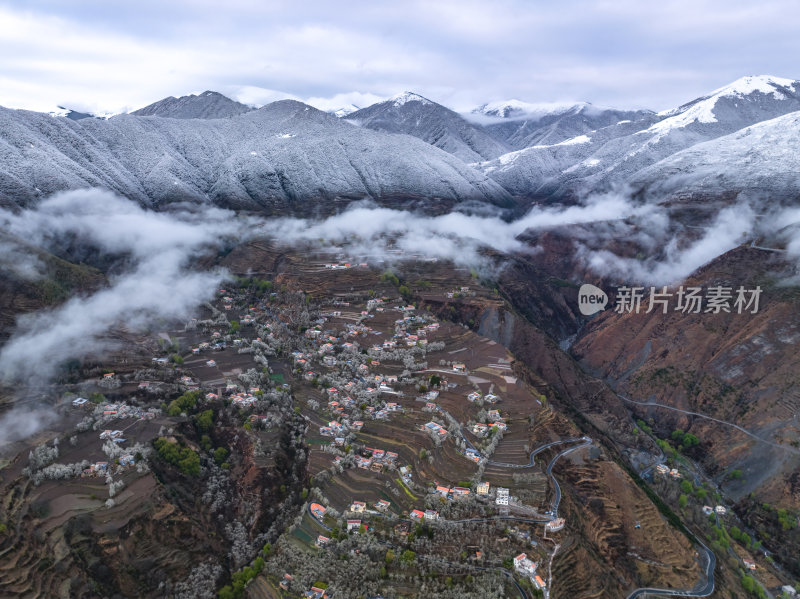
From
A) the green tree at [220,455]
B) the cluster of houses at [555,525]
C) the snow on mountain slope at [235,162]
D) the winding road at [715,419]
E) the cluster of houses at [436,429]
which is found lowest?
the winding road at [715,419]

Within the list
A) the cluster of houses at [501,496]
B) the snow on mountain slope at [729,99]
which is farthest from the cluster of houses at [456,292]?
the snow on mountain slope at [729,99]

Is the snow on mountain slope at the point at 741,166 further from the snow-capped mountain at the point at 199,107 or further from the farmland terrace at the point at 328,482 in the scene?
the snow-capped mountain at the point at 199,107

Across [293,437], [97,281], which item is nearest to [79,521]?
[293,437]

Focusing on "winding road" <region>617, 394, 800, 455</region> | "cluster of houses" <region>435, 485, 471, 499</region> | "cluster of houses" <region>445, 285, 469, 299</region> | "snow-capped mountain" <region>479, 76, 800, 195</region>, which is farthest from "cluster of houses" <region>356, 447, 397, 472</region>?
"snow-capped mountain" <region>479, 76, 800, 195</region>

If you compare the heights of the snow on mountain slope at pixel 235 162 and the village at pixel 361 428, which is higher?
the snow on mountain slope at pixel 235 162

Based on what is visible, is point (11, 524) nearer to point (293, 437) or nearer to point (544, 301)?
point (293, 437)

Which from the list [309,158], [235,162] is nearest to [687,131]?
[309,158]
